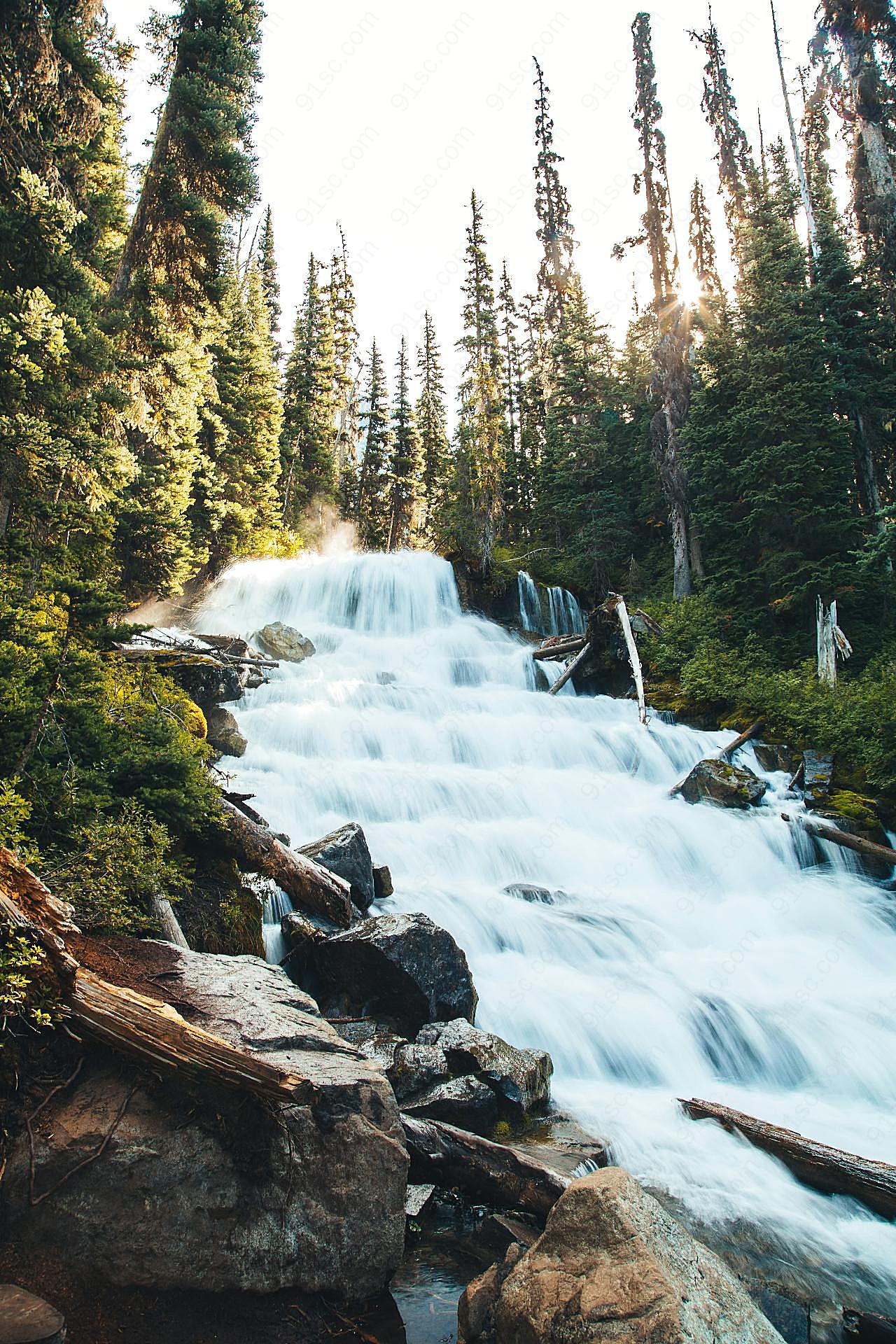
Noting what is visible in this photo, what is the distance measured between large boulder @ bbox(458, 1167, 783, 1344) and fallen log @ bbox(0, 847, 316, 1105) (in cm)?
138

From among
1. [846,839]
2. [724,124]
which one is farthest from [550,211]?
[846,839]

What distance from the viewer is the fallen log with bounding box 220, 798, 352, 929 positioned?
7.74m

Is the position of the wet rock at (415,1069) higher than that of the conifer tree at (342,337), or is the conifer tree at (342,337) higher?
the conifer tree at (342,337)

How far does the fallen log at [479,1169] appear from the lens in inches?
180

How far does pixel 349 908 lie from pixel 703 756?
30.9 ft

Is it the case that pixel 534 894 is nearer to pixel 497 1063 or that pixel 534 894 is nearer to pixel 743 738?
pixel 497 1063

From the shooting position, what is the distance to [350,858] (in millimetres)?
8758

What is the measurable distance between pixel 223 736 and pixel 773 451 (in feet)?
49.2

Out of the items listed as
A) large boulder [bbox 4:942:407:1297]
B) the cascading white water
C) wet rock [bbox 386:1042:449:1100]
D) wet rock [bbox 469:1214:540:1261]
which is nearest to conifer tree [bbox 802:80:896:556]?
the cascading white water

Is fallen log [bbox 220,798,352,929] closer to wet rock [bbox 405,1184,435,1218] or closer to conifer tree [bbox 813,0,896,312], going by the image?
wet rock [bbox 405,1184,435,1218]

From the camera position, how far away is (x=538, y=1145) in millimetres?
5301

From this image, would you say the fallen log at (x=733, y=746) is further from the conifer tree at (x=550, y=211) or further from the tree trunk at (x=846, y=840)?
the conifer tree at (x=550, y=211)

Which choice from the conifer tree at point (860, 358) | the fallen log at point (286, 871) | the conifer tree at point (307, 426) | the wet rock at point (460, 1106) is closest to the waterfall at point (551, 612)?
the conifer tree at point (860, 358)

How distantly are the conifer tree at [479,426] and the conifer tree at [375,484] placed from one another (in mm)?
12116
